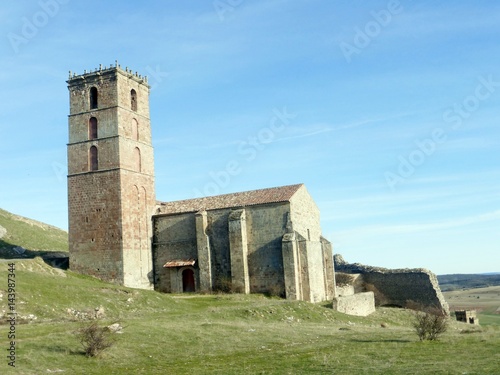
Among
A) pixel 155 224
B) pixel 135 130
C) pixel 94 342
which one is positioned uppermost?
pixel 135 130

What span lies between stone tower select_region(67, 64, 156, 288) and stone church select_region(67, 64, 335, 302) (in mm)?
74

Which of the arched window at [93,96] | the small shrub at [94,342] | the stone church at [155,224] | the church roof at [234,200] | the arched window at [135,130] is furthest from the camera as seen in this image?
the arched window at [135,130]

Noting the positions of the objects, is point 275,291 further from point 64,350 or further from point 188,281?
point 64,350

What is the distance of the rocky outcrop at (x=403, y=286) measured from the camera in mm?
41781

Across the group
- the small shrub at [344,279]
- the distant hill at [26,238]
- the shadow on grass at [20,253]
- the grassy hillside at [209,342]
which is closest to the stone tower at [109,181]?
the shadow on grass at [20,253]

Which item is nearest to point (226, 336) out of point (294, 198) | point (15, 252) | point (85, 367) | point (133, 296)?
point (85, 367)

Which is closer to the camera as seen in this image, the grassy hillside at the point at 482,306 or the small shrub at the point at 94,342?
the small shrub at the point at 94,342

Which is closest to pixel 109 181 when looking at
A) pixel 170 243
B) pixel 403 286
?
pixel 170 243

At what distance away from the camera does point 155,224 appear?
1624 inches

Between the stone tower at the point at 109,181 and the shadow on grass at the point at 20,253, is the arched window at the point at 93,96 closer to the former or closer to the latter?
the stone tower at the point at 109,181

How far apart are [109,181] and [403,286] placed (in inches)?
959

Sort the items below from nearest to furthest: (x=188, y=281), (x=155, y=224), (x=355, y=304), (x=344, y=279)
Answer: (x=355, y=304), (x=188, y=281), (x=155, y=224), (x=344, y=279)

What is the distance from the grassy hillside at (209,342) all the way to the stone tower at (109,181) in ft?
26.2

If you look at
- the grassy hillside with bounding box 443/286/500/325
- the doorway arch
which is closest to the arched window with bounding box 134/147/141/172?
the doorway arch
